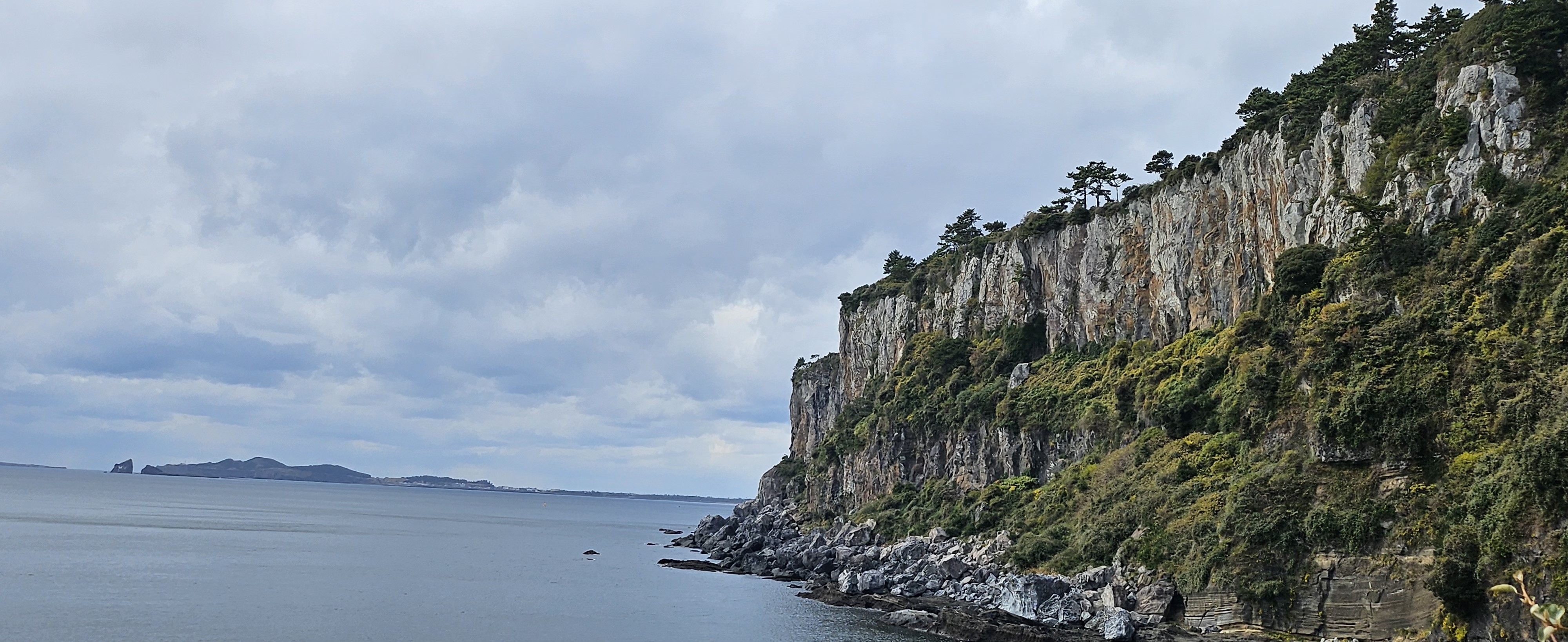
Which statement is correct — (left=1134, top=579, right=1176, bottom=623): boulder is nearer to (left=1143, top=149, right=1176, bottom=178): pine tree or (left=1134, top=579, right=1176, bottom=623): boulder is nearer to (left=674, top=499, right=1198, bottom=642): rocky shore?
(left=674, top=499, right=1198, bottom=642): rocky shore

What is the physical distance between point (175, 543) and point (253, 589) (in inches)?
1456

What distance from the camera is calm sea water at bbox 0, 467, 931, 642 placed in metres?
46.7

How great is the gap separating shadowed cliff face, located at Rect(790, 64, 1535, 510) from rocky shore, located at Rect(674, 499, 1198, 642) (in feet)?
31.0

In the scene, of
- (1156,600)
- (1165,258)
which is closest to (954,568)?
(1156,600)

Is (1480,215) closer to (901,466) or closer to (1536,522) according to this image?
(1536,522)

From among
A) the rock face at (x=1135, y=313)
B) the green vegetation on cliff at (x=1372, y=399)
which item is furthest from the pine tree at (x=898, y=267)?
the green vegetation on cliff at (x=1372, y=399)

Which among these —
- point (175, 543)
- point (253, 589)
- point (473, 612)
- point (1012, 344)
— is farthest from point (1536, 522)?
point (175, 543)

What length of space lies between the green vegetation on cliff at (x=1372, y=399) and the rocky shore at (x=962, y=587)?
1.98m

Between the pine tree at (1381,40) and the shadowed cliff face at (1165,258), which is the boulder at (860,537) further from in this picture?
the pine tree at (1381,40)

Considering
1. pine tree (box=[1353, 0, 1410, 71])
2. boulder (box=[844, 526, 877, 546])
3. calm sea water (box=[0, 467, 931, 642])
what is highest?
pine tree (box=[1353, 0, 1410, 71])

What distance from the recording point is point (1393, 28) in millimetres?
63688

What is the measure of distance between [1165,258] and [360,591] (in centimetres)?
5929

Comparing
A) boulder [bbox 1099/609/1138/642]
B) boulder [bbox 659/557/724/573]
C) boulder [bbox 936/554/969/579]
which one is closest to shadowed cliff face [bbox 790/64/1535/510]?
boulder [bbox 936/554/969/579]

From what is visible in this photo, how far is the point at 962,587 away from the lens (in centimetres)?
5550
